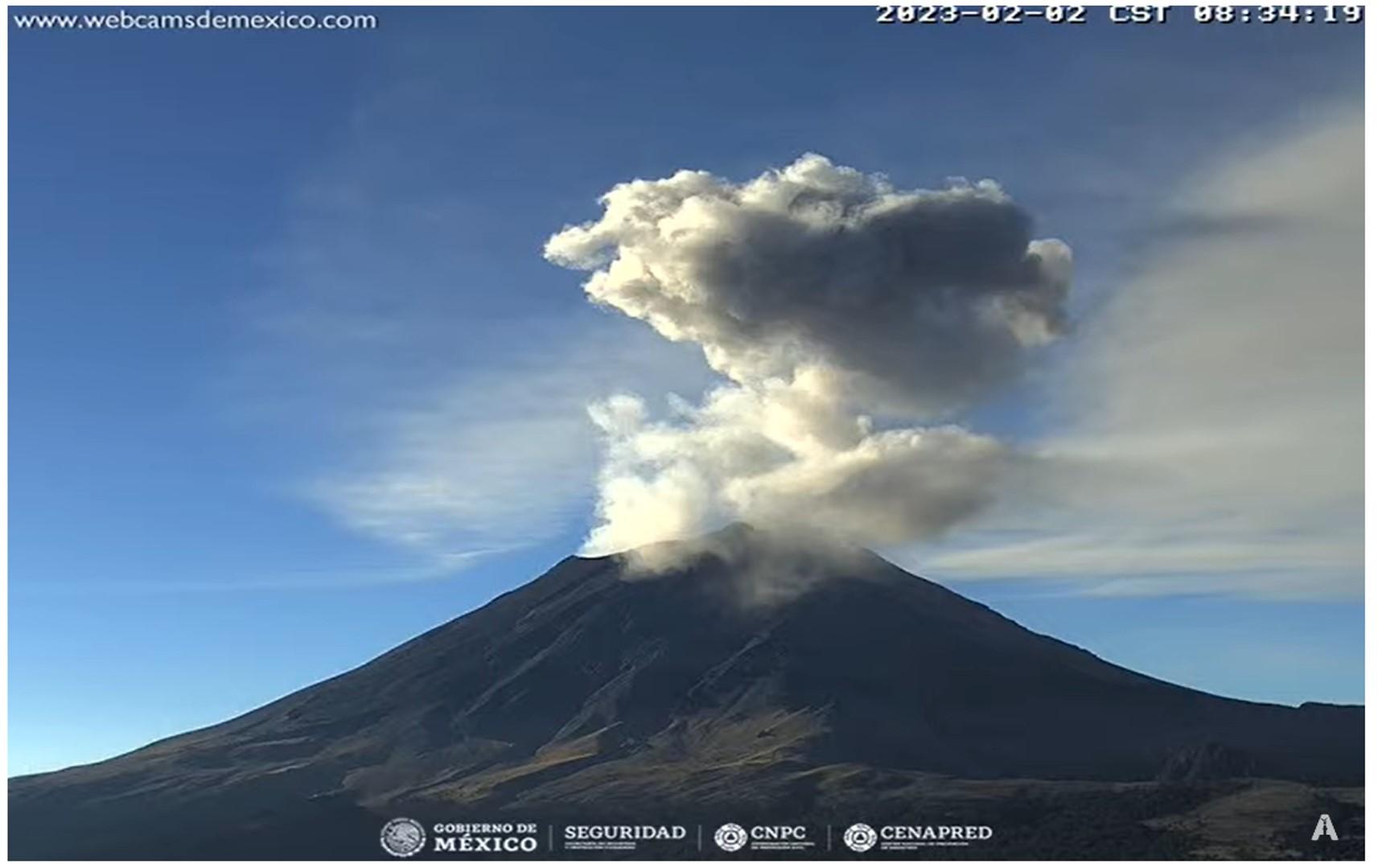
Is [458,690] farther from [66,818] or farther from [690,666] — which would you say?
[66,818]

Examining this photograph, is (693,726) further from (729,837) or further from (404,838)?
(404,838)

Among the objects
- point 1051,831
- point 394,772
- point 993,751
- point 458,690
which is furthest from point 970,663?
point 1051,831

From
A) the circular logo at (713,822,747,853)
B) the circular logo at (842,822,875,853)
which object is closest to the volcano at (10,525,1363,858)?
the circular logo at (713,822,747,853)

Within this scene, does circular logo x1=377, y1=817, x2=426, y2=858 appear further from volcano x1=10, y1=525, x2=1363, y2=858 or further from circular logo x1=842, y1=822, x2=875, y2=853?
circular logo x1=842, y1=822, x2=875, y2=853

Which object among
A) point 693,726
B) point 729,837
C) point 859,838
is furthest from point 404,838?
point 693,726

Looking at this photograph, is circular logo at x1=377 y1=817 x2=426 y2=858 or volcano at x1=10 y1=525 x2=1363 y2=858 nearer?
circular logo at x1=377 y1=817 x2=426 y2=858

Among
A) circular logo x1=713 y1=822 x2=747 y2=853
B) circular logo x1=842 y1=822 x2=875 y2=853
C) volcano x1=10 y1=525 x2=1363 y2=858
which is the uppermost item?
volcano x1=10 y1=525 x2=1363 y2=858
